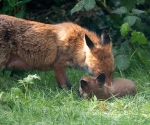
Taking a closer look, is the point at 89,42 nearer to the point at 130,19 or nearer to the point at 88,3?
the point at 88,3

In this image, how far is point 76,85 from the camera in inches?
324

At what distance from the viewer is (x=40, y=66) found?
825cm

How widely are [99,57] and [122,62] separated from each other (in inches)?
36.6

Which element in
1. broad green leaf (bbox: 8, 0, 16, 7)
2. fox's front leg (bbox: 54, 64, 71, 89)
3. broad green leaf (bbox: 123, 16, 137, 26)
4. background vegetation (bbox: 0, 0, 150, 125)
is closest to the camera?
background vegetation (bbox: 0, 0, 150, 125)

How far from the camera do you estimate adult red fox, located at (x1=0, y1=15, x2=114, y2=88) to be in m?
7.77

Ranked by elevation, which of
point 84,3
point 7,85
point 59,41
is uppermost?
point 84,3

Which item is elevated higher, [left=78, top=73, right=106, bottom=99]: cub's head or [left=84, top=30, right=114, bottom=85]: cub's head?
[left=84, top=30, right=114, bottom=85]: cub's head

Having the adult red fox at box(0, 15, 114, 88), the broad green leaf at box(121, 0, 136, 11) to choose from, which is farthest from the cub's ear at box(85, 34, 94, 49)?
the broad green leaf at box(121, 0, 136, 11)

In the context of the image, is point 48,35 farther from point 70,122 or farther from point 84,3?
point 70,122

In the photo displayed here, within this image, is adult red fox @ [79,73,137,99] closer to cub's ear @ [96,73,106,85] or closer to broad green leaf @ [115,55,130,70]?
cub's ear @ [96,73,106,85]

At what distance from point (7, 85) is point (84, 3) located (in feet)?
7.10

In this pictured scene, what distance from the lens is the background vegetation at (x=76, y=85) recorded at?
247 inches

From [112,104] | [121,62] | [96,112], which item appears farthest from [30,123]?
[121,62]

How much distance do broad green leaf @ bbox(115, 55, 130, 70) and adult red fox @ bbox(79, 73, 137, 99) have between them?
96 cm
